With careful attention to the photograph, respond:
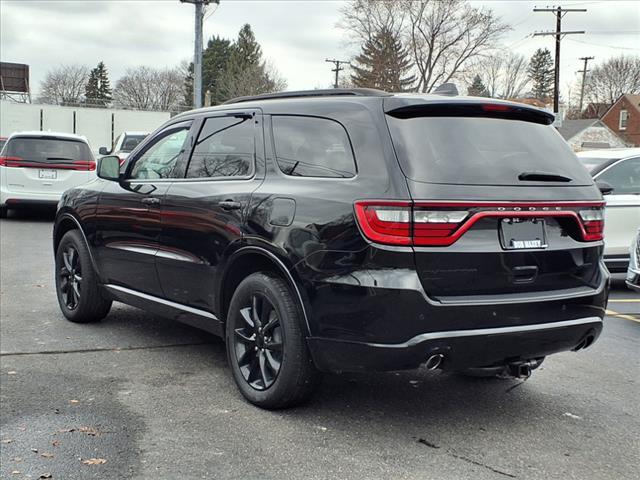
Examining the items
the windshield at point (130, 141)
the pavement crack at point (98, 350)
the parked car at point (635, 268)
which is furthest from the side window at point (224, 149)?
the windshield at point (130, 141)

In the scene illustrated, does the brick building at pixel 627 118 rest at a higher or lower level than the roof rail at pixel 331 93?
higher

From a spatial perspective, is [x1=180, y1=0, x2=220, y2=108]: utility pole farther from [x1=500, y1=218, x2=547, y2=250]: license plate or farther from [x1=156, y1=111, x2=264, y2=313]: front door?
[x1=500, y1=218, x2=547, y2=250]: license plate

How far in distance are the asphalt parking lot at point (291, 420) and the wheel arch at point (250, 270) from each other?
0.61m

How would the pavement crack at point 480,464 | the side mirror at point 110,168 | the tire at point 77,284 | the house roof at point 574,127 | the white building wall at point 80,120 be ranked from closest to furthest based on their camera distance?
the pavement crack at point 480,464
the side mirror at point 110,168
the tire at point 77,284
the white building wall at point 80,120
the house roof at point 574,127

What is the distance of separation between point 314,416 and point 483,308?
3.96ft

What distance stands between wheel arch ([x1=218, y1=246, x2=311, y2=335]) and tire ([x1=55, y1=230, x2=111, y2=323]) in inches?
76.2

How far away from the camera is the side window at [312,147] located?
3.86m

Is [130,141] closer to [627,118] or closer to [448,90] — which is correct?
[448,90]

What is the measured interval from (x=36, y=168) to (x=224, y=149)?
10.2 metres

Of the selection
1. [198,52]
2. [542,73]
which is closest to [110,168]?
[198,52]

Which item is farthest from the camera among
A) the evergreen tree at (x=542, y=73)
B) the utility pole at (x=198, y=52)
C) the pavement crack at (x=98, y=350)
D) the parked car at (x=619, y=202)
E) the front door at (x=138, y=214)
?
the evergreen tree at (x=542, y=73)

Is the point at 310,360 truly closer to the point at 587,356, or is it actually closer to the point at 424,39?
the point at 587,356

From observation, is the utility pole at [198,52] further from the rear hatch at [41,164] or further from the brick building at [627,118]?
the brick building at [627,118]

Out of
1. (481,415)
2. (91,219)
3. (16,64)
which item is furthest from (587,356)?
(16,64)
